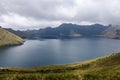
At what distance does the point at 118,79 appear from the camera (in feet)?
159

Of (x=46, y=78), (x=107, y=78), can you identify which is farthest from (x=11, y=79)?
(x=107, y=78)

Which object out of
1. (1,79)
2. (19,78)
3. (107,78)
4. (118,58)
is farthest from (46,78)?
(118,58)

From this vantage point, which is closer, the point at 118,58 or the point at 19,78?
the point at 19,78

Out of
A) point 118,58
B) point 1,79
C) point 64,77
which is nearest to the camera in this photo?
point 1,79

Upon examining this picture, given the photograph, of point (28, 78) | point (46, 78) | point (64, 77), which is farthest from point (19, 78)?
point (64, 77)

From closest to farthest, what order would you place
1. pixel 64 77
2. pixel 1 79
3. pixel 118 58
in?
1. pixel 1 79
2. pixel 64 77
3. pixel 118 58

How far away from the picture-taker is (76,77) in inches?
1956

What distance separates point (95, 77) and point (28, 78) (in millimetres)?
14175

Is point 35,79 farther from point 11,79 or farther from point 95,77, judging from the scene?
point 95,77

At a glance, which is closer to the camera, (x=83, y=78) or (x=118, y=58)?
(x=83, y=78)

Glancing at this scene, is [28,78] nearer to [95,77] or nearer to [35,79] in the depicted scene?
[35,79]

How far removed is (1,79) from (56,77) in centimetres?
1124

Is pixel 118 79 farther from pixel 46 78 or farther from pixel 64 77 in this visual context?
pixel 46 78

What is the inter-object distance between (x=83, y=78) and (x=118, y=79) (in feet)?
24.6
